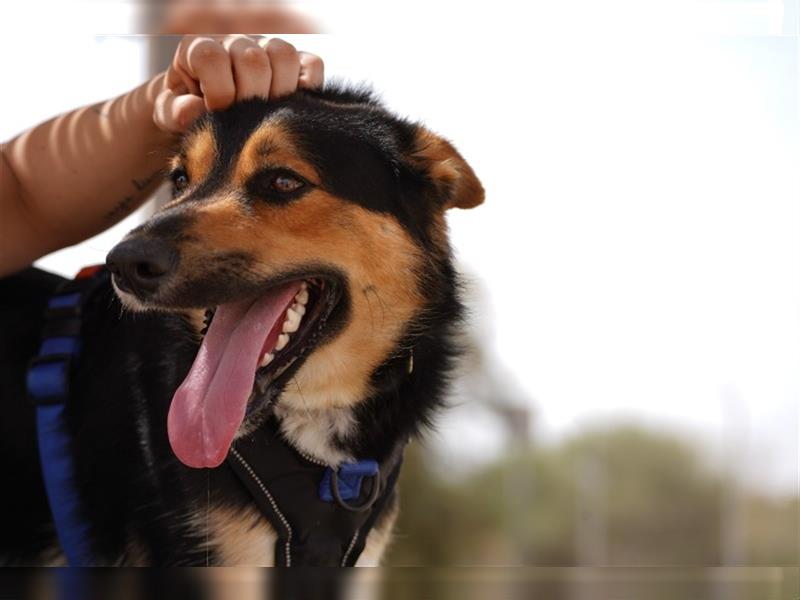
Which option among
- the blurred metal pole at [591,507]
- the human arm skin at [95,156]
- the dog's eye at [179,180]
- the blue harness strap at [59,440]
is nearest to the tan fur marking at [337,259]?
the dog's eye at [179,180]

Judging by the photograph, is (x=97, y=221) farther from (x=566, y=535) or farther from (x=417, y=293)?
(x=566, y=535)

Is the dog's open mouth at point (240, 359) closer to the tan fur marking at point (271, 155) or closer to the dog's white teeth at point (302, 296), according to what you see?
the dog's white teeth at point (302, 296)

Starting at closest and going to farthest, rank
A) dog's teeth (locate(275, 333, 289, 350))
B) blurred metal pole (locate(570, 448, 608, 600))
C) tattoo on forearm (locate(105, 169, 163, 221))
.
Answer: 1. dog's teeth (locate(275, 333, 289, 350))
2. tattoo on forearm (locate(105, 169, 163, 221))
3. blurred metal pole (locate(570, 448, 608, 600))

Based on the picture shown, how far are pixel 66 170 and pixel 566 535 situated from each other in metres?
2.55

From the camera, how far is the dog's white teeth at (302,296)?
6.65 ft

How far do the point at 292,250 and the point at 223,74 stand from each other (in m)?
0.57

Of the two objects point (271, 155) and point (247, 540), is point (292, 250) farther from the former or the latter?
point (247, 540)

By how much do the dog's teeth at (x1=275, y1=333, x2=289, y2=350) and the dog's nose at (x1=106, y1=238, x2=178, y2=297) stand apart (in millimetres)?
317

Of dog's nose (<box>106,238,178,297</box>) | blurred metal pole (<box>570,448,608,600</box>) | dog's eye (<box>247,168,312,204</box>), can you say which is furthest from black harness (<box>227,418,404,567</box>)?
blurred metal pole (<box>570,448,608,600</box>)

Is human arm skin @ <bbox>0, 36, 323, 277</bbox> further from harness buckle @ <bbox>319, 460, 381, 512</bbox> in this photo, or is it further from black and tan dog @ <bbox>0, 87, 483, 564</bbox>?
harness buckle @ <bbox>319, 460, 381, 512</bbox>

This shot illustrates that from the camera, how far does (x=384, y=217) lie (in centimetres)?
214

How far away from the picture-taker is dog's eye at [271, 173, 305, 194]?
2.05 metres

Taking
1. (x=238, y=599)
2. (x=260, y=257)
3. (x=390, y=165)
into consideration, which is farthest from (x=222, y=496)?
(x=390, y=165)

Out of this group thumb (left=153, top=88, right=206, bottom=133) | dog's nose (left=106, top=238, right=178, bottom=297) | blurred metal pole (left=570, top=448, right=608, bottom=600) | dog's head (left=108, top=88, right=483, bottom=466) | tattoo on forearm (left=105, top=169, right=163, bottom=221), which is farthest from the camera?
blurred metal pole (left=570, top=448, right=608, bottom=600)
